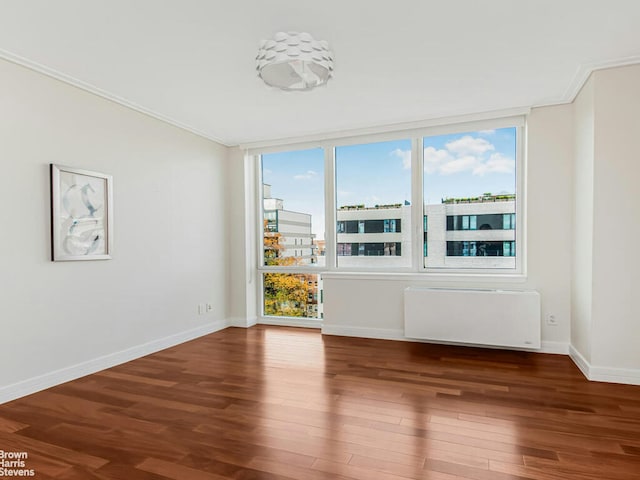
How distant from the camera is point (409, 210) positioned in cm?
486

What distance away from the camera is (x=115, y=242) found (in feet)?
12.6

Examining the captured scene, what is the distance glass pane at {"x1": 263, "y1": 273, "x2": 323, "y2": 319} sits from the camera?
214 inches

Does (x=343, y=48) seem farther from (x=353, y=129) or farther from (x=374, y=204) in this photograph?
(x=374, y=204)

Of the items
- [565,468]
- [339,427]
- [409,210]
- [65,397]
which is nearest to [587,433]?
[565,468]

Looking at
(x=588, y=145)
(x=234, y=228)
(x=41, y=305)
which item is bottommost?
(x=41, y=305)

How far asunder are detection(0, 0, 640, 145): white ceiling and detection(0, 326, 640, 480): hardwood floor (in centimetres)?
261

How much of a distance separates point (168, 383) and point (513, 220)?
13.0 ft

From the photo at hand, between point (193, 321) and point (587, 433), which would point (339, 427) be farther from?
point (193, 321)

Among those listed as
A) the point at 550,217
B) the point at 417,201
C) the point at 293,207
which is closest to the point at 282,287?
the point at 293,207

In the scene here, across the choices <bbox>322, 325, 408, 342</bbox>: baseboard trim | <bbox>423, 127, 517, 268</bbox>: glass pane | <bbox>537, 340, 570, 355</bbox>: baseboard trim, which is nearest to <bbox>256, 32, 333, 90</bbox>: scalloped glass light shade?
<bbox>423, 127, 517, 268</bbox>: glass pane

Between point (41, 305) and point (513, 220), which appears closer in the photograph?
point (41, 305)

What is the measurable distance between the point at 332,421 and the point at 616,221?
2811 mm

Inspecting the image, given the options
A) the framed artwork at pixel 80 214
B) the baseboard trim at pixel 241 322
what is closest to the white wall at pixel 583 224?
the baseboard trim at pixel 241 322

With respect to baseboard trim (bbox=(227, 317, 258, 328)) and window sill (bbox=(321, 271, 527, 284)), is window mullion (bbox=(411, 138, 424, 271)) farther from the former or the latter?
baseboard trim (bbox=(227, 317, 258, 328))
